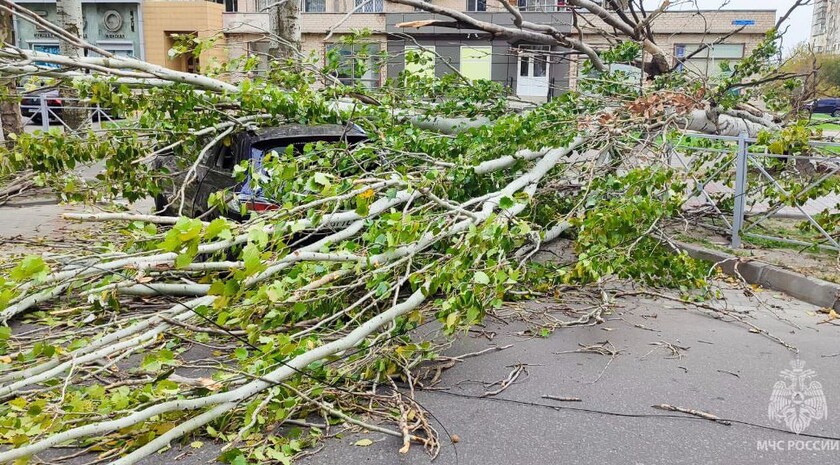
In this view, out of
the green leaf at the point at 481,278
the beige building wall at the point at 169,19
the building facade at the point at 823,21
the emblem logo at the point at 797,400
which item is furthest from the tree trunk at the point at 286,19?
the beige building wall at the point at 169,19

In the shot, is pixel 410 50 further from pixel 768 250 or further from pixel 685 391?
pixel 685 391

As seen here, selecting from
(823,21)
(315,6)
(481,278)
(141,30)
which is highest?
(315,6)

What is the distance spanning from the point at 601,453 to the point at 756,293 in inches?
157

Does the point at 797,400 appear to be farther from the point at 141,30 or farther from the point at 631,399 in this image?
the point at 141,30

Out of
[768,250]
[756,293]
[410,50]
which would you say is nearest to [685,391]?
[756,293]

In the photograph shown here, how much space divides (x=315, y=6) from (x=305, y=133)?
33044 millimetres

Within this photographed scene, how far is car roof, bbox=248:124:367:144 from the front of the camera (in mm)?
6641

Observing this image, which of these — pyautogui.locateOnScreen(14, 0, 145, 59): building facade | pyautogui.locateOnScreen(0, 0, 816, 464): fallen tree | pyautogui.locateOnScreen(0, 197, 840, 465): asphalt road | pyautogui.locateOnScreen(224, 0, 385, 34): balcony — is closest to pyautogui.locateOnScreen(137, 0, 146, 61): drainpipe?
pyautogui.locateOnScreen(14, 0, 145, 59): building facade

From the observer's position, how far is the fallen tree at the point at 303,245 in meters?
3.53

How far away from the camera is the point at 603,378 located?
4.48 metres

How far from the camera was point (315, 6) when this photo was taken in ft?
123

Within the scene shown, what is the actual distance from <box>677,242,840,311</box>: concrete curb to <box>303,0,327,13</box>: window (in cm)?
3268

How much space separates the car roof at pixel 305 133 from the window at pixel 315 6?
1266 inches

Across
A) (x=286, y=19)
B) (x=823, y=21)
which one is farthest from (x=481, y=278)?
(x=823, y=21)
